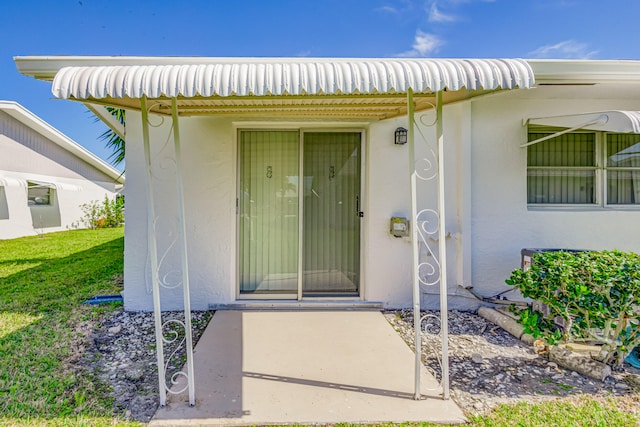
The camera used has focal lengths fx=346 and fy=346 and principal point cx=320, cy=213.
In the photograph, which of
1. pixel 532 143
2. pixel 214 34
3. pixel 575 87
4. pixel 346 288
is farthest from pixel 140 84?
pixel 214 34

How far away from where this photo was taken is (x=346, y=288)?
536cm

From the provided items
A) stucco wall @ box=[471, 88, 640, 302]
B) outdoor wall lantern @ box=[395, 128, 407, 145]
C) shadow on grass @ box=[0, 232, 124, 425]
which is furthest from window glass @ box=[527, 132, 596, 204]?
shadow on grass @ box=[0, 232, 124, 425]

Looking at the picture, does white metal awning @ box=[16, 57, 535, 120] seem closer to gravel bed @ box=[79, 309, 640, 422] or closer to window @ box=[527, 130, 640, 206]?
gravel bed @ box=[79, 309, 640, 422]

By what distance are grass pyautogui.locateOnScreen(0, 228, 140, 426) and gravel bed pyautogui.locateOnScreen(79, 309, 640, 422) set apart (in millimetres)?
183

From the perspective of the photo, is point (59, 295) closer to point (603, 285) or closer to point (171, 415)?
point (171, 415)

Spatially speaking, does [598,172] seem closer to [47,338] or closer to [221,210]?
[221,210]

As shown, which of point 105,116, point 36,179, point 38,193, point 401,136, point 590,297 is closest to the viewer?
point 590,297

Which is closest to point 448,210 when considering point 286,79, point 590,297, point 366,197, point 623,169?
point 366,197

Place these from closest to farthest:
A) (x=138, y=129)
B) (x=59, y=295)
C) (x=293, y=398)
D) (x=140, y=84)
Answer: (x=140, y=84) < (x=293, y=398) < (x=138, y=129) < (x=59, y=295)

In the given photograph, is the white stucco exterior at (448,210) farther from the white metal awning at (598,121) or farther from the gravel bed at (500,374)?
the gravel bed at (500,374)

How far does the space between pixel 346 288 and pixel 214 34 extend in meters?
9.55

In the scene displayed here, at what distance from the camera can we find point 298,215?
17.4 ft

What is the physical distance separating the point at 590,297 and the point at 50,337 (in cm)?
576

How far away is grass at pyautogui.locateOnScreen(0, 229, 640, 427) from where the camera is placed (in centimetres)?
266
